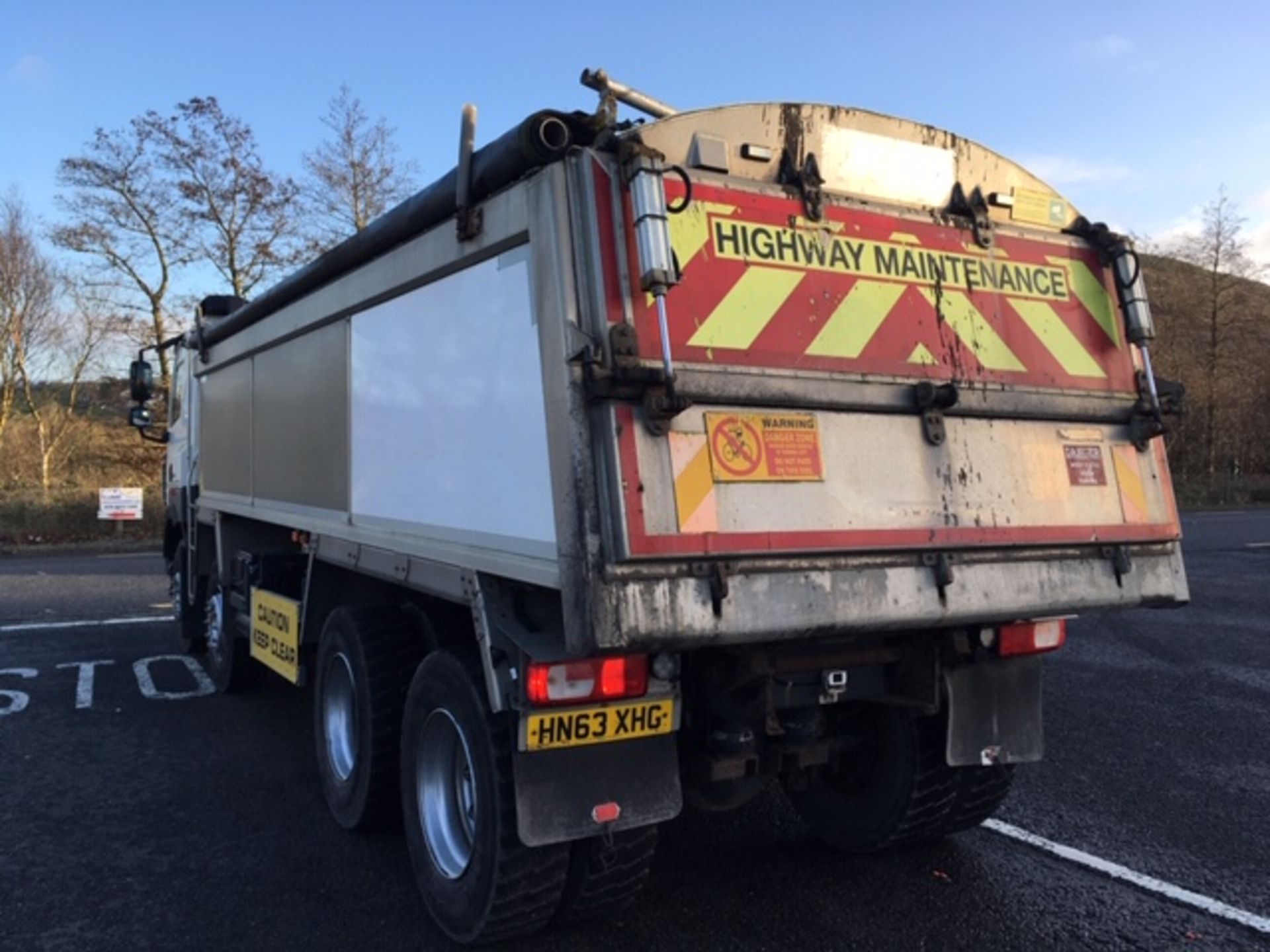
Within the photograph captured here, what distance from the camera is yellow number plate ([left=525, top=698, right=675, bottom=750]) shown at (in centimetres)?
278

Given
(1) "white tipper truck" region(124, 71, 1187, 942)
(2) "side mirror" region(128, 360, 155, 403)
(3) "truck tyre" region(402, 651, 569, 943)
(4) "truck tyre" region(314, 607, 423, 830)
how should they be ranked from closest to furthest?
(1) "white tipper truck" region(124, 71, 1187, 942) → (3) "truck tyre" region(402, 651, 569, 943) → (4) "truck tyre" region(314, 607, 423, 830) → (2) "side mirror" region(128, 360, 155, 403)

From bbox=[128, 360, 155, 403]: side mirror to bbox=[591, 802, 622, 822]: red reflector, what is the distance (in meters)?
7.21

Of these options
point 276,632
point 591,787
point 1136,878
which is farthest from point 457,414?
point 1136,878

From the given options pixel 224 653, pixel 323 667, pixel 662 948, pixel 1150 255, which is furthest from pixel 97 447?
pixel 1150 255

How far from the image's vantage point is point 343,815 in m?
4.39

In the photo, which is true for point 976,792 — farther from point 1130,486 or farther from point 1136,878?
point 1130,486

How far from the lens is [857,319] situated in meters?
3.12

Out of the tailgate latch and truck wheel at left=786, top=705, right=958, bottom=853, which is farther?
truck wheel at left=786, top=705, right=958, bottom=853

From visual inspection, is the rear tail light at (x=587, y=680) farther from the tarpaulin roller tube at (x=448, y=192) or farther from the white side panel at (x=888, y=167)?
the white side panel at (x=888, y=167)

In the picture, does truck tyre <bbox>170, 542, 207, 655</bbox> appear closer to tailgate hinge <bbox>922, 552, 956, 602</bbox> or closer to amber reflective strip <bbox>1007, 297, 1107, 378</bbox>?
tailgate hinge <bbox>922, 552, 956, 602</bbox>

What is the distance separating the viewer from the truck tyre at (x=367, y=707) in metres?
4.13

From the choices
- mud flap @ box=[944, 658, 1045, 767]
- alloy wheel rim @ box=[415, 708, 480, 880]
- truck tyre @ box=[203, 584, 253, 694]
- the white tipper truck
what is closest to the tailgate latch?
the white tipper truck

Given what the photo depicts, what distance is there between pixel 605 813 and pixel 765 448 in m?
1.22

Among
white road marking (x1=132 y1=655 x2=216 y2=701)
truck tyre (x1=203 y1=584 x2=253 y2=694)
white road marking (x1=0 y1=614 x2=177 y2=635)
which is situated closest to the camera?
truck tyre (x1=203 y1=584 x2=253 y2=694)
